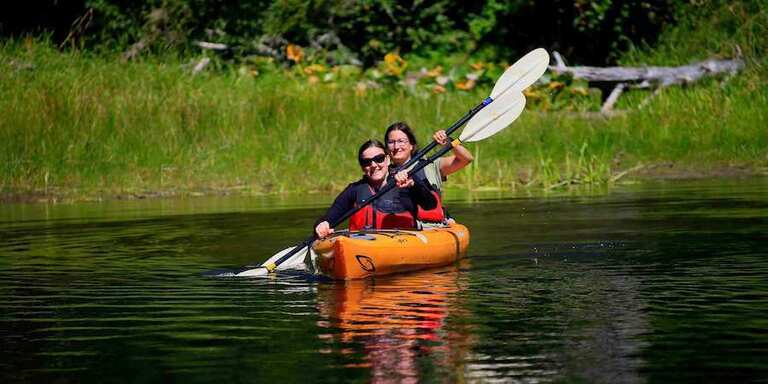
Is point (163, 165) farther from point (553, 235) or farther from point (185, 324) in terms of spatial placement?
point (185, 324)

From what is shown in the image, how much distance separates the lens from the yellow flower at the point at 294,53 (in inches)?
879

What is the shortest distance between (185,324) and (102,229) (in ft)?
20.8

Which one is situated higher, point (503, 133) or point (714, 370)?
point (503, 133)

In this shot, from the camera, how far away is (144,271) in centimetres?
1048

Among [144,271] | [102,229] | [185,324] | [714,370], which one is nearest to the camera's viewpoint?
[714,370]

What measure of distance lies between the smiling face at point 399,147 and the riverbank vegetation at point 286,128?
652cm

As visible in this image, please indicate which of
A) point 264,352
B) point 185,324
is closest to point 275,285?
point 185,324

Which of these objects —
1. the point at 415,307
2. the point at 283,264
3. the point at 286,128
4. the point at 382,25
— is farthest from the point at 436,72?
the point at 415,307

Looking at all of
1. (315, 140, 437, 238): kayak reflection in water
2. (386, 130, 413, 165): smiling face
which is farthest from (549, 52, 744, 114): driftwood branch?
(315, 140, 437, 238): kayak reflection in water

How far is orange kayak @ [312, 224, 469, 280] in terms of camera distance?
960 centimetres

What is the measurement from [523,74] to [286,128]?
7298 millimetres

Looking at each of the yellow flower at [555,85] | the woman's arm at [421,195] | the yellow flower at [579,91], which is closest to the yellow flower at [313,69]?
the yellow flower at [555,85]

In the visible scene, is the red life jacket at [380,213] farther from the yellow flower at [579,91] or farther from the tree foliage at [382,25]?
the tree foliage at [382,25]

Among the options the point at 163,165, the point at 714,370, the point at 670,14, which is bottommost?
the point at 714,370
